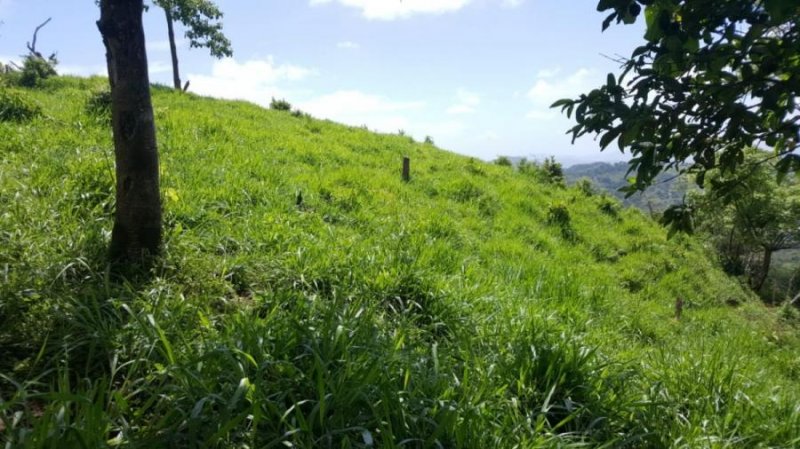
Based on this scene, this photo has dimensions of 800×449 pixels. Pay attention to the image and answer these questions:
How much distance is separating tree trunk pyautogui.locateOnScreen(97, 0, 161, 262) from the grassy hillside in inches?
9.9

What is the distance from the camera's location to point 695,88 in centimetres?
240

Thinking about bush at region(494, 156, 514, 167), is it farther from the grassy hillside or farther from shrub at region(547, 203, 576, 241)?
the grassy hillside

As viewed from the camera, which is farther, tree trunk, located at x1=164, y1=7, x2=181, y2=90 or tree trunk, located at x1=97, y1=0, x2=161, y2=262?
tree trunk, located at x1=164, y1=7, x2=181, y2=90

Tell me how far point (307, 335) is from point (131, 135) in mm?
1989

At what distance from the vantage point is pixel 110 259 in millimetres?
3623

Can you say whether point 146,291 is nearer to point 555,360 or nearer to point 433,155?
point 555,360

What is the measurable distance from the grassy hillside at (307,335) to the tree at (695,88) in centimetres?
160

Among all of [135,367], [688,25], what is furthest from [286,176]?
[688,25]

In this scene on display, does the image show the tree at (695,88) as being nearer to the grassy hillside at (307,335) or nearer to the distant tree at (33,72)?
the grassy hillside at (307,335)

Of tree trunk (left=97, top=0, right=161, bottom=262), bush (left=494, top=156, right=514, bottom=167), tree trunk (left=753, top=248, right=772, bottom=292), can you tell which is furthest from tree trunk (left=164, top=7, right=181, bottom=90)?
tree trunk (left=753, top=248, right=772, bottom=292)

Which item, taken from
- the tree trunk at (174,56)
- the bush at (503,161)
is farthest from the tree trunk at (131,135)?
the tree trunk at (174,56)

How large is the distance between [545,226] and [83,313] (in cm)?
951

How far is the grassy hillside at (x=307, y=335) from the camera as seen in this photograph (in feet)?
7.77

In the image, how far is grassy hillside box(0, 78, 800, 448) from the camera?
237 cm
